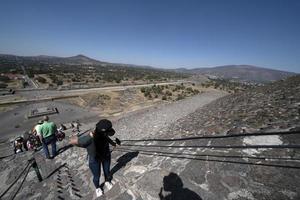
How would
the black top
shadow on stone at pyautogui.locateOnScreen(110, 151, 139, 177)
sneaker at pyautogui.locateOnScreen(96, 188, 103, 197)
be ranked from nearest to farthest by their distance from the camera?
1. the black top
2. sneaker at pyautogui.locateOnScreen(96, 188, 103, 197)
3. shadow on stone at pyautogui.locateOnScreen(110, 151, 139, 177)

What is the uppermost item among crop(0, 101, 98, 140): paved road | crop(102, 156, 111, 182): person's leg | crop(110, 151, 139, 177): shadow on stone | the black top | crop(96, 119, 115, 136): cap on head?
crop(96, 119, 115, 136): cap on head

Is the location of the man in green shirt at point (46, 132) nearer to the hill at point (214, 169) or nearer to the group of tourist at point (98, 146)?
the hill at point (214, 169)

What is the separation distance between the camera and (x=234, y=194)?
9.29 ft

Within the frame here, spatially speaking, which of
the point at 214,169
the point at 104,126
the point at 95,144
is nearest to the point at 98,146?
the point at 95,144

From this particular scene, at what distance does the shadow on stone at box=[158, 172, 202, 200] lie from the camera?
302 cm

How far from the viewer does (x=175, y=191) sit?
10.4 ft

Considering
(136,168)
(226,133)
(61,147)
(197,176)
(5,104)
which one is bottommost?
(5,104)

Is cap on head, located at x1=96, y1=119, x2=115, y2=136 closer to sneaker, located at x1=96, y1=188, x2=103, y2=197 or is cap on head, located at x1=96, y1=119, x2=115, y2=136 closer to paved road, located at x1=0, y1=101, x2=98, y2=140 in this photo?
sneaker, located at x1=96, y1=188, x2=103, y2=197

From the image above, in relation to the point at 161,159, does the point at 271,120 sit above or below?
Result: above

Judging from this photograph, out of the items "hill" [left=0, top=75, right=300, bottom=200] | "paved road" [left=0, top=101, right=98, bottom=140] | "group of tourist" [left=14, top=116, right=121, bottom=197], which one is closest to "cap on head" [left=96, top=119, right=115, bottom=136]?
"group of tourist" [left=14, top=116, right=121, bottom=197]

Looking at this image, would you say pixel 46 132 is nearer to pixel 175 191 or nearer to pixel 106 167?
pixel 106 167

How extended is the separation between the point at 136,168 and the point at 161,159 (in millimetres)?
774

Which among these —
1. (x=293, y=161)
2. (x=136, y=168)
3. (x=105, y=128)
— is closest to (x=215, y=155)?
(x=293, y=161)

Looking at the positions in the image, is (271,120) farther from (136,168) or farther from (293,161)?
(136,168)
